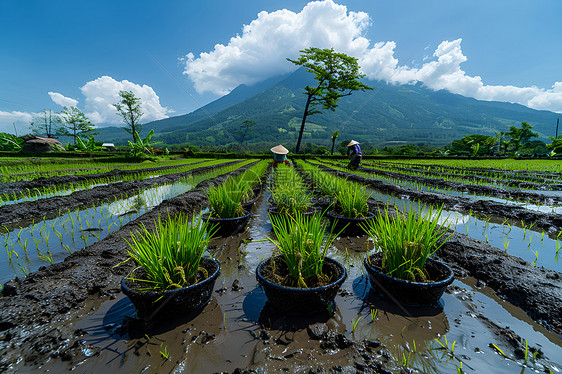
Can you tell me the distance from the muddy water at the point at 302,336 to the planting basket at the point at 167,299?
0.08m

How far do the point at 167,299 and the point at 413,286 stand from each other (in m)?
1.77

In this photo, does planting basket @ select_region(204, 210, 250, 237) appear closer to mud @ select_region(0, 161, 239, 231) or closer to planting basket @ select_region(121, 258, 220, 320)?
planting basket @ select_region(121, 258, 220, 320)

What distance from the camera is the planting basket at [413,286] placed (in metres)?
1.74

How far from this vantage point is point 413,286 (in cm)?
175

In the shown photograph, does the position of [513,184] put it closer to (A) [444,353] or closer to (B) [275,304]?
(A) [444,353]

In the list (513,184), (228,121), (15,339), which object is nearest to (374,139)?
(228,121)

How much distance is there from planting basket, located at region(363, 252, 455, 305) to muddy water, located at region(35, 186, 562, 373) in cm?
7

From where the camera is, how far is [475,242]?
2.82 meters

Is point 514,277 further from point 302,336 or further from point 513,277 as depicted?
point 302,336

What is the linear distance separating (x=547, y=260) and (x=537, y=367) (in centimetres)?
193

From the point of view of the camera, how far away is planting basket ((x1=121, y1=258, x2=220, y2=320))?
5.15ft

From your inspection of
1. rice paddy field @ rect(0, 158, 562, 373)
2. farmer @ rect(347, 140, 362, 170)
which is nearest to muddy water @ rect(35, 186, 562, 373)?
rice paddy field @ rect(0, 158, 562, 373)

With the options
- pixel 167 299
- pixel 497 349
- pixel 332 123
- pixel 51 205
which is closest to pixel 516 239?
pixel 497 349

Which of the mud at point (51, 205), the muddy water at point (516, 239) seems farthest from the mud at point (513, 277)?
the mud at point (51, 205)
